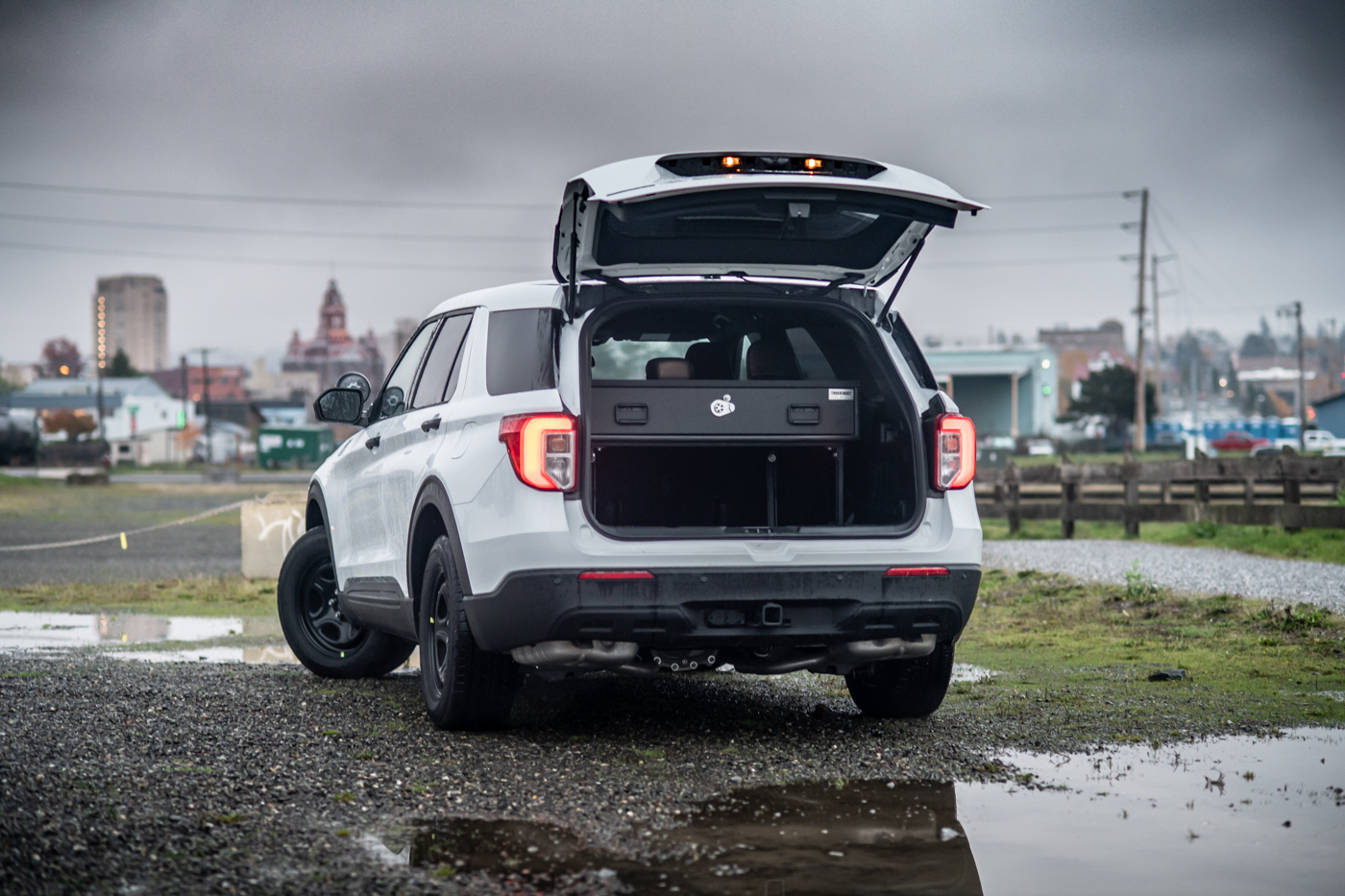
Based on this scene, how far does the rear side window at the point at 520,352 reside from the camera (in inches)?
229

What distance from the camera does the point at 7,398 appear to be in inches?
4975

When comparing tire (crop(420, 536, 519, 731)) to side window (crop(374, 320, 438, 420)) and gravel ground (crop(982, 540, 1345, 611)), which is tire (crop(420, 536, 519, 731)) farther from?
gravel ground (crop(982, 540, 1345, 611))

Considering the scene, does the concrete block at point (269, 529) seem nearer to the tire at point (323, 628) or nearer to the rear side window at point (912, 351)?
the tire at point (323, 628)

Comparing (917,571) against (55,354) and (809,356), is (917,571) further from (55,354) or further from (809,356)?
(55,354)

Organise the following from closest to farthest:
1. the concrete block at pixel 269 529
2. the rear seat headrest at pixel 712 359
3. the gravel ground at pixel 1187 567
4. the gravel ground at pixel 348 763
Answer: the gravel ground at pixel 348 763 < the rear seat headrest at pixel 712 359 < the gravel ground at pixel 1187 567 < the concrete block at pixel 269 529

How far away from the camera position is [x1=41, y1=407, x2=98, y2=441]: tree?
110 m

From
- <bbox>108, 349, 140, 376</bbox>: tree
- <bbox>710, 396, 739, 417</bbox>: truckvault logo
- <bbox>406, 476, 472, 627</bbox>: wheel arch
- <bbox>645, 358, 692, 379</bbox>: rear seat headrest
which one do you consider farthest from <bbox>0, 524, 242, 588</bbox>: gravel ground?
<bbox>108, 349, 140, 376</bbox>: tree

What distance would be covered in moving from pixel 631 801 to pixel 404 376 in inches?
145

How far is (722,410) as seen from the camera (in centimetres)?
636

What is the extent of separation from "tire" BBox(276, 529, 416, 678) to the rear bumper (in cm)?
262

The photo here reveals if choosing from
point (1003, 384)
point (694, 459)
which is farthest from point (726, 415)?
point (1003, 384)

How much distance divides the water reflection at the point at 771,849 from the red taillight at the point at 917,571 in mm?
1129

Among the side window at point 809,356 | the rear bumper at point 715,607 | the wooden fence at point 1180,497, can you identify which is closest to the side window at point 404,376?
the side window at point 809,356

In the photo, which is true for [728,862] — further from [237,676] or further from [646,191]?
[237,676]
